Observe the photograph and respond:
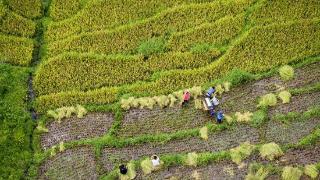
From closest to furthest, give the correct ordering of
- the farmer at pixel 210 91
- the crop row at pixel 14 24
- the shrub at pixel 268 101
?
1. the shrub at pixel 268 101
2. the farmer at pixel 210 91
3. the crop row at pixel 14 24

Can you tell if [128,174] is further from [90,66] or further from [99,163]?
[90,66]

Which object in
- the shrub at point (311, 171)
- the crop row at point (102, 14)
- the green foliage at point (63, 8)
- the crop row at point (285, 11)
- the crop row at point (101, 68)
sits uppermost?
the green foliage at point (63, 8)

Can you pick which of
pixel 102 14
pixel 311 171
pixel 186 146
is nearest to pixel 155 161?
pixel 186 146

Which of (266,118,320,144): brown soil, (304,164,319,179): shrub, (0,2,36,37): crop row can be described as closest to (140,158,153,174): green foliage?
(266,118,320,144): brown soil

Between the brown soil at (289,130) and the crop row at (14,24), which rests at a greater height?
the crop row at (14,24)

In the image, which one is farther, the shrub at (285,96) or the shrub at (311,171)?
the shrub at (285,96)

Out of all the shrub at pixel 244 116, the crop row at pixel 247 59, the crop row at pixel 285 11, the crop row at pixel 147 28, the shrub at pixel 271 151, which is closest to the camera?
the shrub at pixel 271 151

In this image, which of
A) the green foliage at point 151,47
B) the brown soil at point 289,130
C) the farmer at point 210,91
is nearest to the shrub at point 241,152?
the brown soil at point 289,130

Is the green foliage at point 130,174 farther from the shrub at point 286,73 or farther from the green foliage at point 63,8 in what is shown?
the green foliage at point 63,8

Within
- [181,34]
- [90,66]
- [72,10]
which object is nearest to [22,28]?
[72,10]
